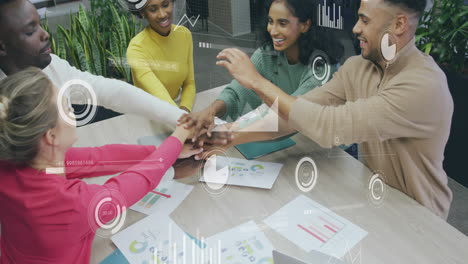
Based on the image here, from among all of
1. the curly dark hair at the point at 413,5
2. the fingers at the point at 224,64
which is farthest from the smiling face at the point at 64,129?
the curly dark hair at the point at 413,5

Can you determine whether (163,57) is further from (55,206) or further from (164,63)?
(55,206)

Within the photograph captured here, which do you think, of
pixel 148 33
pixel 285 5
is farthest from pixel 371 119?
pixel 148 33

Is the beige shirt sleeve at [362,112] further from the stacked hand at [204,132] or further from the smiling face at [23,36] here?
the smiling face at [23,36]

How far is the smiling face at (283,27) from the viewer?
95cm

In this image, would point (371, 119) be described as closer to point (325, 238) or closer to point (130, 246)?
point (325, 238)

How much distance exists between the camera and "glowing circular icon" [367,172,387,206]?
1.02 meters

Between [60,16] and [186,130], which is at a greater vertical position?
[60,16]

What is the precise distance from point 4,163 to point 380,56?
90 centimetres

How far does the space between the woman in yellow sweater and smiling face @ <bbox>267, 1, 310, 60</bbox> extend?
23 cm

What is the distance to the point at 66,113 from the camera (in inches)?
30.8
